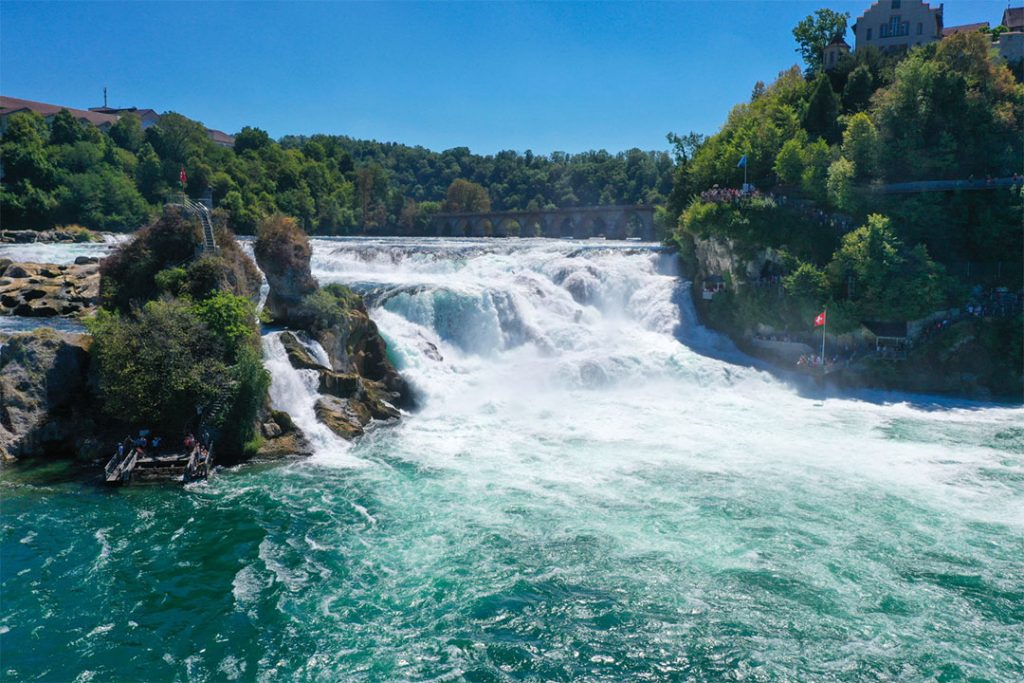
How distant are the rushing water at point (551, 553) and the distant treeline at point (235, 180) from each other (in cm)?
2463

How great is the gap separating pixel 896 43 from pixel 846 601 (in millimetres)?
44188

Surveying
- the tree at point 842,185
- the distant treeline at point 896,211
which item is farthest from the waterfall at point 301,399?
the tree at point 842,185

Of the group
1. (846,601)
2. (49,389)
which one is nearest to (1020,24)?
(846,601)

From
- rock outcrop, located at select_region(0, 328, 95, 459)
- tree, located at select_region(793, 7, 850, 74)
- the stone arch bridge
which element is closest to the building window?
tree, located at select_region(793, 7, 850, 74)

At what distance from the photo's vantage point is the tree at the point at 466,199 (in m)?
87.8

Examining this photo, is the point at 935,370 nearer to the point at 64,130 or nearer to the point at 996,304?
the point at 996,304

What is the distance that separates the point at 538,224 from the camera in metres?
79.7

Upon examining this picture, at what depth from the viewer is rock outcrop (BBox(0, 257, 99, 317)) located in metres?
29.0

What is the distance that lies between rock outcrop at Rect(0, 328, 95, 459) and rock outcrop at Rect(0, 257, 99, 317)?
10081 millimetres

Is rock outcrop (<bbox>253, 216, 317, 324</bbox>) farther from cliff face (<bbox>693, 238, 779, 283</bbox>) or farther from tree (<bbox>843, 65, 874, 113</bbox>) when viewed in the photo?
tree (<bbox>843, 65, 874, 113</bbox>)

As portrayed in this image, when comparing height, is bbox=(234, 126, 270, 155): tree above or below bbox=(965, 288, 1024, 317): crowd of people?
above

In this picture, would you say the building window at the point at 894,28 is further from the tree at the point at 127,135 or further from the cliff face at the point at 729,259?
the tree at the point at 127,135

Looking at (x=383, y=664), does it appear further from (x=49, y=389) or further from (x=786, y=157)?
(x=786, y=157)

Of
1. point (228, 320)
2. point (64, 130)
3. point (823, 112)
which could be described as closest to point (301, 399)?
point (228, 320)
